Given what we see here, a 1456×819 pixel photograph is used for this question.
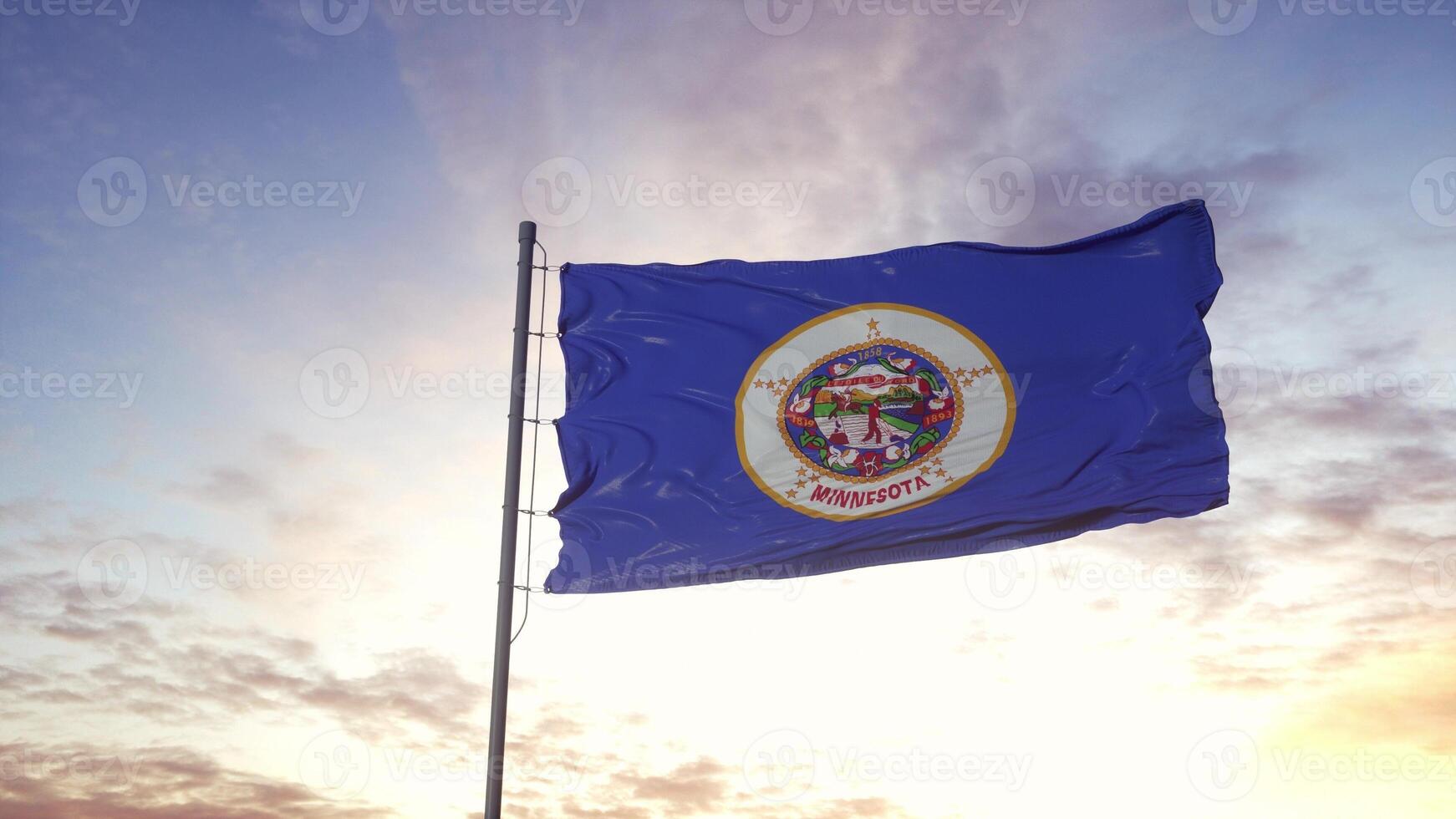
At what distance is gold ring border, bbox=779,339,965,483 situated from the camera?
12602 millimetres

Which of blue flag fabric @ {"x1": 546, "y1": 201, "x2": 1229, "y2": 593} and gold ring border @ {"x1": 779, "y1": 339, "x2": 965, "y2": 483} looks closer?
blue flag fabric @ {"x1": 546, "y1": 201, "x2": 1229, "y2": 593}

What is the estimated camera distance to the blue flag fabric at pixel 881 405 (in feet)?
40.8

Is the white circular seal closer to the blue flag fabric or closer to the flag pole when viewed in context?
the blue flag fabric

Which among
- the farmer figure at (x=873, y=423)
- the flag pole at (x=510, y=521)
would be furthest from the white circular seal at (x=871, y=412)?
the flag pole at (x=510, y=521)

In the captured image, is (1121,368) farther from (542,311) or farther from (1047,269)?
(542,311)

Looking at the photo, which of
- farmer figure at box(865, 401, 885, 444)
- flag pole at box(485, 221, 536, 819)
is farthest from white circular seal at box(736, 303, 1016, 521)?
Answer: flag pole at box(485, 221, 536, 819)

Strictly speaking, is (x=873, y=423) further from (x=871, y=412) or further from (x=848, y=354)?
(x=848, y=354)

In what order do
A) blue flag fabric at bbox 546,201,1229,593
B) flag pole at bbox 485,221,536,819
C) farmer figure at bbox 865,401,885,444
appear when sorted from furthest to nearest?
1. farmer figure at bbox 865,401,885,444
2. blue flag fabric at bbox 546,201,1229,593
3. flag pole at bbox 485,221,536,819

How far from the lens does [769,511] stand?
41.4 feet

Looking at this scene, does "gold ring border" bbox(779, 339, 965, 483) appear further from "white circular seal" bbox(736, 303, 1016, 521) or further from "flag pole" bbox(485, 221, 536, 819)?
"flag pole" bbox(485, 221, 536, 819)

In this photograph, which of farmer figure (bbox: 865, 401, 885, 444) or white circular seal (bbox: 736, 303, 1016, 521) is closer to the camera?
white circular seal (bbox: 736, 303, 1016, 521)

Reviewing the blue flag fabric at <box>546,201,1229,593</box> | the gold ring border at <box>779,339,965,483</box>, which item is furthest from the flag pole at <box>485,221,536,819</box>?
the gold ring border at <box>779,339,965,483</box>

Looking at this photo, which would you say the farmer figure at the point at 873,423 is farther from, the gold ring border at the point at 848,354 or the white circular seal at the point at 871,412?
the gold ring border at the point at 848,354

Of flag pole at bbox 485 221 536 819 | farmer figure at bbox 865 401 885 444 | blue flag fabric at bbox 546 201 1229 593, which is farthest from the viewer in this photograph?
farmer figure at bbox 865 401 885 444
